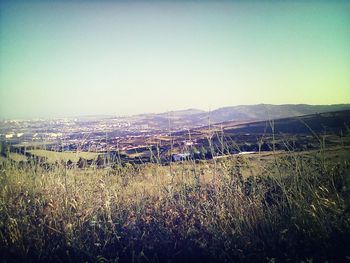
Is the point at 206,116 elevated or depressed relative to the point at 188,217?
elevated

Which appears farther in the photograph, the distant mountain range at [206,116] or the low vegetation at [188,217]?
the distant mountain range at [206,116]

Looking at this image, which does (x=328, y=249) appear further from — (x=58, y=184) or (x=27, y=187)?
(x=27, y=187)

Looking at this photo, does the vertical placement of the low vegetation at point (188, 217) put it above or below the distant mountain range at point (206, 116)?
below

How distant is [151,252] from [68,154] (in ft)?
8.87

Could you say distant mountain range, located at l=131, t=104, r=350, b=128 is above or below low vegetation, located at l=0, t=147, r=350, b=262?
above

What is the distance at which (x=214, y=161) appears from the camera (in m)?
4.26

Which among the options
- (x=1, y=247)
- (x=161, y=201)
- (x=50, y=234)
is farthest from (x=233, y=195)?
(x=1, y=247)

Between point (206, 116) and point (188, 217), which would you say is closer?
point (188, 217)

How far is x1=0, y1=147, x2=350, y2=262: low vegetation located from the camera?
2957 mm

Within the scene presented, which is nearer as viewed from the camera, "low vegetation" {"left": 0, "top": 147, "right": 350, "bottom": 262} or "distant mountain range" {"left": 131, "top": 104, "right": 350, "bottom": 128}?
"low vegetation" {"left": 0, "top": 147, "right": 350, "bottom": 262}

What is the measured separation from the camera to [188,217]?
3486 millimetres

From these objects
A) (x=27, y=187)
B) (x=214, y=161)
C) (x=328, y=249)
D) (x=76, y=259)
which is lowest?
(x=76, y=259)

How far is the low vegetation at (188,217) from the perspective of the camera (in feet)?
9.70

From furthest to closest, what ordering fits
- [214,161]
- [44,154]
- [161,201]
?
[44,154], [214,161], [161,201]
